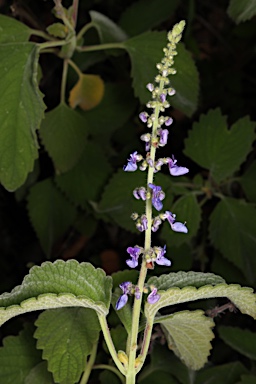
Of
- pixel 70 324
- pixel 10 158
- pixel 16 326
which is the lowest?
pixel 16 326

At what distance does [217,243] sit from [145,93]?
29 cm

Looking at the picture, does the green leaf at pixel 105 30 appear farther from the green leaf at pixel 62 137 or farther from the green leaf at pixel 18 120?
the green leaf at pixel 18 120

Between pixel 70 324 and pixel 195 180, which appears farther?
pixel 195 180

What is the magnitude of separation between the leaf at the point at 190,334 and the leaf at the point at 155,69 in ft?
1.44

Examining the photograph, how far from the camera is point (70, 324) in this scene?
35.5 inches

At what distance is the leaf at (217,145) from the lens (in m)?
1.32

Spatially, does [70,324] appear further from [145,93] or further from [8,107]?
[145,93]

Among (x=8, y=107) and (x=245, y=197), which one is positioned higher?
(x=8, y=107)

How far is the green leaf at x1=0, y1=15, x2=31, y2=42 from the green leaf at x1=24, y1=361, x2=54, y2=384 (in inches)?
19.0

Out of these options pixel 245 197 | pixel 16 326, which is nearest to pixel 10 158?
pixel 16 326

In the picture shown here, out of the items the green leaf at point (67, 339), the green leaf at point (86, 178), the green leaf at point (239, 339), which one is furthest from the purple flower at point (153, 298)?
the green leaf at point (86, 178)

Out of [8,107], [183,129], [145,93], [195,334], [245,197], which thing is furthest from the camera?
[183,129]

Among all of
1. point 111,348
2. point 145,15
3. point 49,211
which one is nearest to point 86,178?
point 49,211

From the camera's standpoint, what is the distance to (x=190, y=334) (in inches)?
35.0
